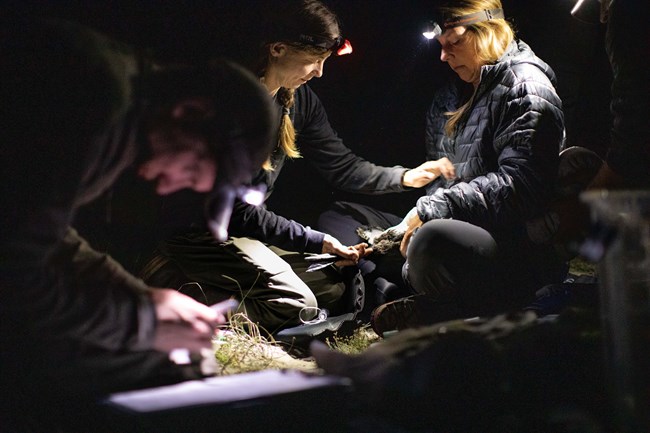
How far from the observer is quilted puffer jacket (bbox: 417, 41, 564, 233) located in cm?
204

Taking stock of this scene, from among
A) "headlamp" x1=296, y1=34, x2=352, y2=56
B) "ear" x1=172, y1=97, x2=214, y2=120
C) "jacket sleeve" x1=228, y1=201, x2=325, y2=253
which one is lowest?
"jacket sleeve" x1=228, y1=201, x2=325, y2=253

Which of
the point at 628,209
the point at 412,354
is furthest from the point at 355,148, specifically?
the point at 628,209

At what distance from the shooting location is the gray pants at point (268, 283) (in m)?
2.06

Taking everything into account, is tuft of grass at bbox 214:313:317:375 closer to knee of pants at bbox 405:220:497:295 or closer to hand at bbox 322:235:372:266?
hand at bbox 322:235:372:266

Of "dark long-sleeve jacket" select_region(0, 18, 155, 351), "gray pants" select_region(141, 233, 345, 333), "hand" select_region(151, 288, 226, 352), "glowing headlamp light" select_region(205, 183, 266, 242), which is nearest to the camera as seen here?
"dark long-sleeve jacket" select_region(0, 18, 155, 351)

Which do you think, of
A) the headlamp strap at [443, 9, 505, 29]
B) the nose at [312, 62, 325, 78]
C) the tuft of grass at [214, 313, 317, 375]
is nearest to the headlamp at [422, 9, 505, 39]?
the headlamp strap at [443, 9, 505, 29]

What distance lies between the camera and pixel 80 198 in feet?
5.30

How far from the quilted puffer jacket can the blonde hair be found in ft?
0.08

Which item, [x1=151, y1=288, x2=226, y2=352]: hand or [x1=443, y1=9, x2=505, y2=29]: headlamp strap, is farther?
[x1=443, y1=9, x2=505, y2=29]: headlamp strap

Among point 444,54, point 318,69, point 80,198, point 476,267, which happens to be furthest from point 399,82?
point 80,198

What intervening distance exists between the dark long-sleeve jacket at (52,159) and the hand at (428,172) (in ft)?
2.94

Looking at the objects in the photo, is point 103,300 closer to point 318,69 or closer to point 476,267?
point 318,69

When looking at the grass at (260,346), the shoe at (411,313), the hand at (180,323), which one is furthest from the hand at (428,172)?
the hand at (180,323)

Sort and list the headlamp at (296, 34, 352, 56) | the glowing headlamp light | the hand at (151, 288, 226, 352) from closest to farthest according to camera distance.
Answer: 1. the hand at (151, 288, 226, 352)
2. the glowing headlamp light
3. the headlamp at (296, 34, 352, 56)
